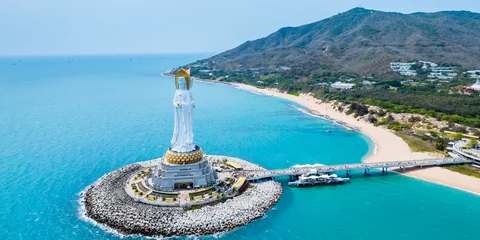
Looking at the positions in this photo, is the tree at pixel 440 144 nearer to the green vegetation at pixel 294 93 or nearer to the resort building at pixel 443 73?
the green vegetation at pixel 294 93

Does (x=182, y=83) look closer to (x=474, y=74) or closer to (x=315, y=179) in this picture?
(x=315, y=179)

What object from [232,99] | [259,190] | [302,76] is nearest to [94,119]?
[232,99]

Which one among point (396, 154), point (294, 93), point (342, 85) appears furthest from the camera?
point (294, 93)

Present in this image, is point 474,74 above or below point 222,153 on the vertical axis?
above

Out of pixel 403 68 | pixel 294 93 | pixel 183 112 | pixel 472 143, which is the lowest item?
pixel 472 143

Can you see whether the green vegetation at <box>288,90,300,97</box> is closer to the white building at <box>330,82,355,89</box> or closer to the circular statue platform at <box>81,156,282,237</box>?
the white building at <box>330,82,355,89</box>

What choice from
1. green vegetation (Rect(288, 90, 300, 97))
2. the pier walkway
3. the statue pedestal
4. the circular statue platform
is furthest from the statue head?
green vegetation (Rect(288, 90, 300, 97))

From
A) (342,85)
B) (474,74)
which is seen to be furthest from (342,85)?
(474,74)

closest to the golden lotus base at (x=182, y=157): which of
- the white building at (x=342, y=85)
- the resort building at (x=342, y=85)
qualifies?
the resort building at (x=342, y=85)
